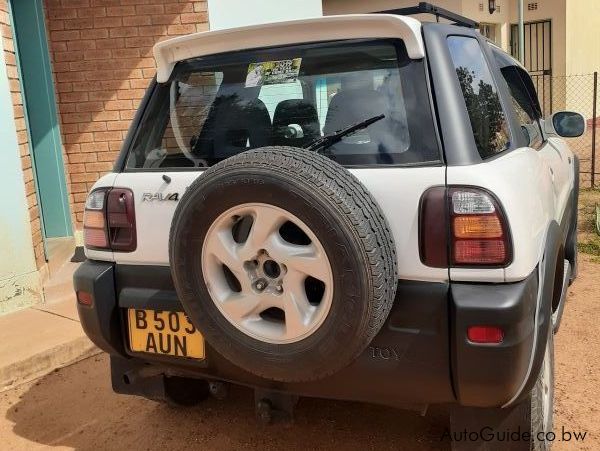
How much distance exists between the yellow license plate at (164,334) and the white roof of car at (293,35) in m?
1.05

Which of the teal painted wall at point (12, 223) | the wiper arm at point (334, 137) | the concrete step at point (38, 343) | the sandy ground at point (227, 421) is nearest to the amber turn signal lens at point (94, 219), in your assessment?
the wiper arm at point (334, 137)

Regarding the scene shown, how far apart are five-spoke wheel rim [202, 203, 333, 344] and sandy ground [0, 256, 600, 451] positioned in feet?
2.99

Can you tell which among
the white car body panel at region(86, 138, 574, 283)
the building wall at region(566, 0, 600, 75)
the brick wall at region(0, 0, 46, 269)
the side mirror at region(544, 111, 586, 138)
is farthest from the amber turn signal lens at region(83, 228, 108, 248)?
the building wall at region(566, 0, 600, 75)

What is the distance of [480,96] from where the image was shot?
2.60 metres

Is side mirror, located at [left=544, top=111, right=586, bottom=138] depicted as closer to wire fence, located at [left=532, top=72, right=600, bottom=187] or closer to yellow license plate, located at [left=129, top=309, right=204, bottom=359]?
yellow license plate, located at [left=129, top=309, right=204, bottom=359]

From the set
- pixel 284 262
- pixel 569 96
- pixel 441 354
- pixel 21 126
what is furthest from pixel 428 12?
pixel 569 96

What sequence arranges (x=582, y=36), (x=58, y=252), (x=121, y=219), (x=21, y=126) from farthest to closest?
(x=582, y=36), (x=58, y=252), (x=21, y=126), (x=121, y=219)

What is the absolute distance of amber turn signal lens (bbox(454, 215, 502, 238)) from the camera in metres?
2.15

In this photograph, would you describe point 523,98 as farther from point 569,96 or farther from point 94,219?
point 569,96

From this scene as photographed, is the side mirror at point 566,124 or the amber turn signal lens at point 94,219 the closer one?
the amber turn signal lens at point 94,219

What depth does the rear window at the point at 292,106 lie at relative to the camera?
2.36m

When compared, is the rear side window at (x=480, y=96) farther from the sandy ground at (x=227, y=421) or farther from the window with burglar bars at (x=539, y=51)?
the window with burglar bars at (x=539, y=51)

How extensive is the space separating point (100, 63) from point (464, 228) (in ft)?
17.2

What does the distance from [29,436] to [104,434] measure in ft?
1.31
